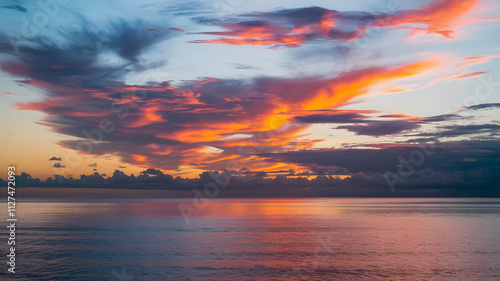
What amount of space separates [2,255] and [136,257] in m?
16.4

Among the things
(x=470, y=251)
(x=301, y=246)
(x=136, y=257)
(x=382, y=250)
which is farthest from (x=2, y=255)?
(x=470, y=251)

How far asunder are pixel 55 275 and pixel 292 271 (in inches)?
949

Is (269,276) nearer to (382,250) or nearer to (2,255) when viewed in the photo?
(382,250)

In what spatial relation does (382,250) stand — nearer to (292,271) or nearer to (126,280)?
(292,271)

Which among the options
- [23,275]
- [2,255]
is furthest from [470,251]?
[2,255]

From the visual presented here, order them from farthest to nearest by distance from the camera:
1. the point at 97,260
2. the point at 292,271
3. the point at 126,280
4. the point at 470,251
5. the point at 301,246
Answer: the point at 301,246 < the point at 470,251 < the point at 97,260 < the point at 292,271 < the point at 126,280

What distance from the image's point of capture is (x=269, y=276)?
39.0m

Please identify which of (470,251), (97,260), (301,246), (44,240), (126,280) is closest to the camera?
(126,280)

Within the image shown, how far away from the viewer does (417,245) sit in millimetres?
60562

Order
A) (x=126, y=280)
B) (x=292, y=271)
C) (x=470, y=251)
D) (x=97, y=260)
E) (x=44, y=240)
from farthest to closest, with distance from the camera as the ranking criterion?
(x=44, y=240) < (x=470, y=251) < (x=97, y=260) < (x=292, y=271) < (x=126, y=280)

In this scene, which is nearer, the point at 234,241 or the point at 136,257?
the point at 136,257

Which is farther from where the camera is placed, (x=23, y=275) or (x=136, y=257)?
(x=136, y=257)

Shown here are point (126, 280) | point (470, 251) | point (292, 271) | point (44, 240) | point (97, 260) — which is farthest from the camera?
point (44, 240)

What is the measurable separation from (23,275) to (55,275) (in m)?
3.11
